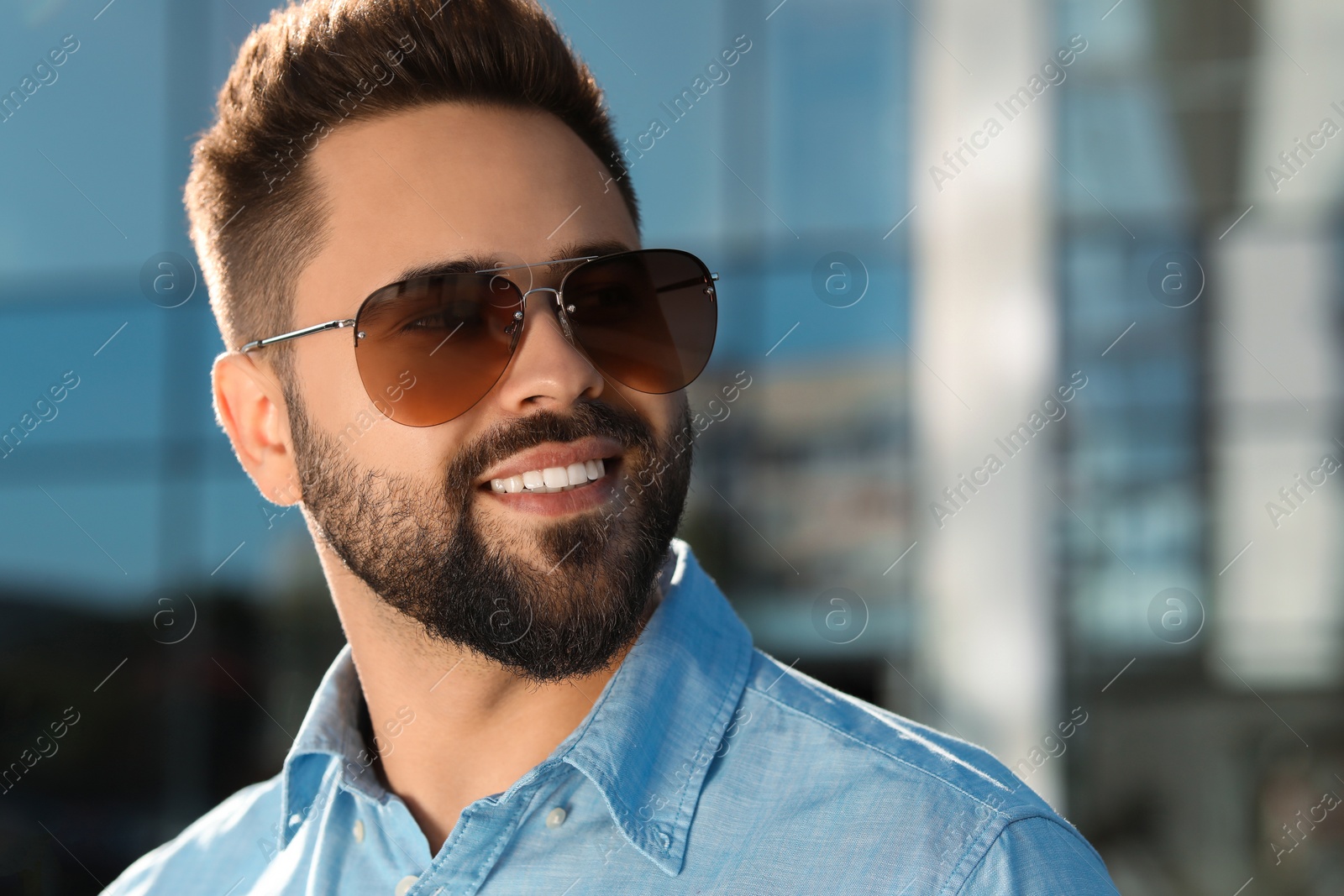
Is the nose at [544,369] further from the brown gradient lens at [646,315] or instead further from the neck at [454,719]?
the neck at [454,719]

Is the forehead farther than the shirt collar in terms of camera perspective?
Yes

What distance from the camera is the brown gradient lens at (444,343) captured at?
1414 mm

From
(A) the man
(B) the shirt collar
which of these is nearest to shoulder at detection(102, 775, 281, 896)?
(A) the man

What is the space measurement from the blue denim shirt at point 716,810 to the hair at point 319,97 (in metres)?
0.73

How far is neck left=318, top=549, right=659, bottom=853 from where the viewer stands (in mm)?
1388

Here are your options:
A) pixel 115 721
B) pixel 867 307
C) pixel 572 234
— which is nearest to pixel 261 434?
pixel 572 234

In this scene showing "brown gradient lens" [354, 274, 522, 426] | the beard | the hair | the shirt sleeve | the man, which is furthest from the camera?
the hair

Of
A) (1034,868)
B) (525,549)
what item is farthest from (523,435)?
(1034,868)

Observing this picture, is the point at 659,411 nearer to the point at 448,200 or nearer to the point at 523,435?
the point at 523,435

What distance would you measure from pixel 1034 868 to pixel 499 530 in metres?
0.73


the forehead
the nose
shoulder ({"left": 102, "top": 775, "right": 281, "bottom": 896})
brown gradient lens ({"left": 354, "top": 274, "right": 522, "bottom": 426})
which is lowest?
shoulder ({"left": 102, "top": 775, "right": 281, "bottom": 896})

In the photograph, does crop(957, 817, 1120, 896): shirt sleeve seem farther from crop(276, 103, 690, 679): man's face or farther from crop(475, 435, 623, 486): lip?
crop(475, 435, 623, 486): lip

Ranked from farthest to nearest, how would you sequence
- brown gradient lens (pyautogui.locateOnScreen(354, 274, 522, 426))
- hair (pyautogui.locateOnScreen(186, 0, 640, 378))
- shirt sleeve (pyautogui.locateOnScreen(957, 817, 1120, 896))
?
hair (pyautogui.locateOnScreen(186, 0, 640, 378)) < brown gradient lens (pyautogui.locateOnScreen(354, 274, 522, 426)) < shirt sleeve (pyautogui.locateOnScreen(957, 817, 1120, 896))

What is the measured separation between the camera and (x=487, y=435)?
1.40 m
